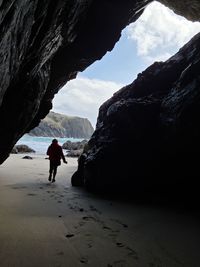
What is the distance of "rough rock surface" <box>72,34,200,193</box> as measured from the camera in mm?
10242

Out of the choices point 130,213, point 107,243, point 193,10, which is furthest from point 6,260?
point 193,10

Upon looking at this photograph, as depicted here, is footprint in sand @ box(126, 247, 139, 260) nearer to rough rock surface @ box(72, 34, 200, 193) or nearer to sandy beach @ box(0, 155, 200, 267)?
sandy beach @ box(0, 155, 200, 267)

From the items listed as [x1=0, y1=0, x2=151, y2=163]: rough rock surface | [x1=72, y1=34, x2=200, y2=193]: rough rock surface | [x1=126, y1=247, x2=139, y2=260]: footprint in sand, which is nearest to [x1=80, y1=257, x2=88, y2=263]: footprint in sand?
[x1=126, y1=247, x2=139, y2=260]: footprint in sand

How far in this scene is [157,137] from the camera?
11547 mm

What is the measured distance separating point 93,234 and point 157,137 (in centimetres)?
616

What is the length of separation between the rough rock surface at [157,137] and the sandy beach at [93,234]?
1.72 meters

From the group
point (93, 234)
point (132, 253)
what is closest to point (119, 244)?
point (132, 253)

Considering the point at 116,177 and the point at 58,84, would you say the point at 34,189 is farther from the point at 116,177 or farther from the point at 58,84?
the point at 58,84

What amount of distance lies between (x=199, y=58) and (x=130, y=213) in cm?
637

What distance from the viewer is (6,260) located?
4.74 metres

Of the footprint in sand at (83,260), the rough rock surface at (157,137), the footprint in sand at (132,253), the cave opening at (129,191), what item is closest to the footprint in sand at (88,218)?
the cave opening at (129,191)

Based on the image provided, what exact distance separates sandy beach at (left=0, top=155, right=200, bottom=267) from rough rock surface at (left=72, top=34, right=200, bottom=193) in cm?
172

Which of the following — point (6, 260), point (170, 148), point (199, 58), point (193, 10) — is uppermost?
point (193, 10)

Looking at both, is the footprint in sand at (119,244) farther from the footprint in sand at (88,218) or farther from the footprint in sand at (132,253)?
the footprint in sand at (88,218)
